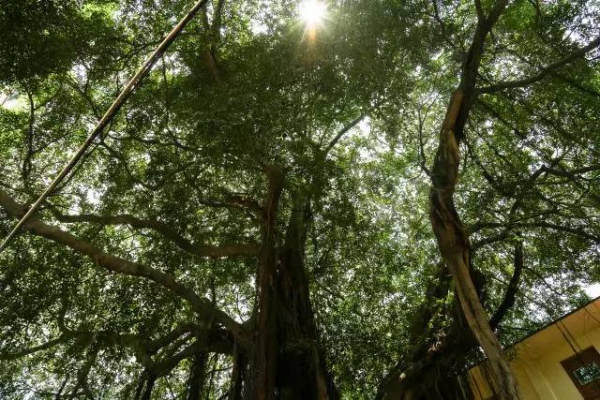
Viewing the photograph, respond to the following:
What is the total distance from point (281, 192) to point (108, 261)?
253 centimetres

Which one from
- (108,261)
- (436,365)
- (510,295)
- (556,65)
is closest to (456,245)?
(436,365)

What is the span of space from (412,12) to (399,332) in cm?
437

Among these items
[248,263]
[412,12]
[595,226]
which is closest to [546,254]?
[595,226]

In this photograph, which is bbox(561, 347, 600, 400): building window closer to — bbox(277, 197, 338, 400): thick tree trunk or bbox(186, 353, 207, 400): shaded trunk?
bbox(277, 197, 338, 400): thick tree trunk

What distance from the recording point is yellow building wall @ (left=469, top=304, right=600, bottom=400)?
6812 mm

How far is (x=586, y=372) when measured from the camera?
7.08 metres

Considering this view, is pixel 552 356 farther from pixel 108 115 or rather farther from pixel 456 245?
pixel 108 115

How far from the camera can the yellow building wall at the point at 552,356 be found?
6.81 meters

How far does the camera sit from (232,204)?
6.10 m

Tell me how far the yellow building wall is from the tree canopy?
30 centimetres

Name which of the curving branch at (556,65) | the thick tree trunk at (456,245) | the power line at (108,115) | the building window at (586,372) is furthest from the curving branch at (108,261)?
the building window at (586,372)

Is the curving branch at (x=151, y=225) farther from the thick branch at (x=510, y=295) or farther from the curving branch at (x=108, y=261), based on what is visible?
the thick branch at (x=510, y=295)

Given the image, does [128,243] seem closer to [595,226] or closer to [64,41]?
[64,41]

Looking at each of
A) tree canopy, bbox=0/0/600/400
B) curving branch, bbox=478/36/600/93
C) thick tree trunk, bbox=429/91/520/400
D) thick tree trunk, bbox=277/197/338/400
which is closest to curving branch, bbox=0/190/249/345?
tree canopy, bbox=0/0/600/400
